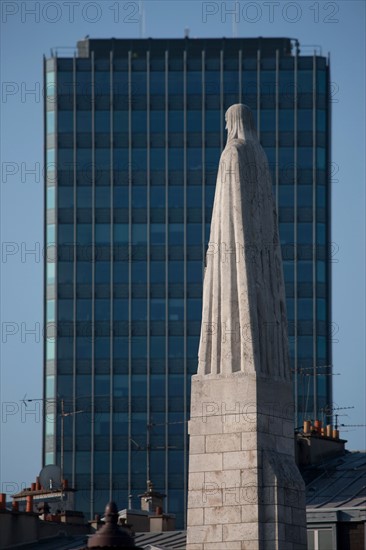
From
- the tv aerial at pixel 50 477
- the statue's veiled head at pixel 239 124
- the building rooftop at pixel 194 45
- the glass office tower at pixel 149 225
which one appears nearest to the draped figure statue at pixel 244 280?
the statue's veiled head at pixel 239 124

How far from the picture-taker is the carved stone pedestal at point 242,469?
139ft

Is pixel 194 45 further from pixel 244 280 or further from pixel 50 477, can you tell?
pixel 244 280

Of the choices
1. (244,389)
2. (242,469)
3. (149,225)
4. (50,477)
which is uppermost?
(149,225)

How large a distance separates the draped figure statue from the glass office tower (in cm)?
10380

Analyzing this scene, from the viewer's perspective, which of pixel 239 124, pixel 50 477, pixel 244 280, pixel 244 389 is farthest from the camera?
pixel 50 477

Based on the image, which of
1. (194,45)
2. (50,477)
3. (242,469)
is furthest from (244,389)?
(194,45)

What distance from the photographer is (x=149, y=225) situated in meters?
152

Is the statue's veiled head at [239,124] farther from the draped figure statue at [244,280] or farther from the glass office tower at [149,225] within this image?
the glass office tower at [149,225]

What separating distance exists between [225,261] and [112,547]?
1202 centimetres

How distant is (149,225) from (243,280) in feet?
357

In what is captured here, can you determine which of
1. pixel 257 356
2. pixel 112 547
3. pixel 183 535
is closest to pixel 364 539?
pixel 183 535

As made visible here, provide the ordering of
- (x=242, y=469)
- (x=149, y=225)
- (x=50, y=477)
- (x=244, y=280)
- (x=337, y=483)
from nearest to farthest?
(x=242, y=469), (x=244, y=280), (x=337, y=483), (x=50, y=477), (x=149, y=225)

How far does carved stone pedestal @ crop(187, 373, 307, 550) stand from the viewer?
139ft

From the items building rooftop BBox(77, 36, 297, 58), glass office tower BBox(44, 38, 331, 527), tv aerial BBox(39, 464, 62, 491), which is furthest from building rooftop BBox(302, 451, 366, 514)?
building rooftop BBox(77, 36, 297, 58)
